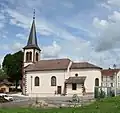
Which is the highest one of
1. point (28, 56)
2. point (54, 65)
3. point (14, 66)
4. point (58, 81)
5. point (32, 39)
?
point (32, 39)

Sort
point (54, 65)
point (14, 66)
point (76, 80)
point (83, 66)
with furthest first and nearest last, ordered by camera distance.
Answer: point (14, 66)
point (54, 65)
point (83, 66)
point (76, 80)

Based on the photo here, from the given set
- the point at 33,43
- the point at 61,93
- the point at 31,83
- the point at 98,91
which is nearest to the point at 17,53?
the point at 33,43

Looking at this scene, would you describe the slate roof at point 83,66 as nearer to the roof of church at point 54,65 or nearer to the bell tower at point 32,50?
the roof of church at point 54,65

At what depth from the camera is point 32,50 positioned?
234ft

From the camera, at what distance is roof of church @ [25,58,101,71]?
64000mm

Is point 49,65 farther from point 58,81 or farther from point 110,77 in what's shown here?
point 110,77

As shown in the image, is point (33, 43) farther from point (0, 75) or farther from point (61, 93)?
point (0, 75)

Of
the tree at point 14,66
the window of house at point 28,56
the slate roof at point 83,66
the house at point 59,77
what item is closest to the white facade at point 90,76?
the house at point 59,77

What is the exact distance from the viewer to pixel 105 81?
318ft

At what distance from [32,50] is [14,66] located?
23768mm

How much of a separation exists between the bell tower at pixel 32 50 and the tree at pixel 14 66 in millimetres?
20073

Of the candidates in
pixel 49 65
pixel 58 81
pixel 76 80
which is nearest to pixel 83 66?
pixel 76 80

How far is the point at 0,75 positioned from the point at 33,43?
2807 cm

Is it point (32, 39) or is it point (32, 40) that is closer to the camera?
point (32, 40)
